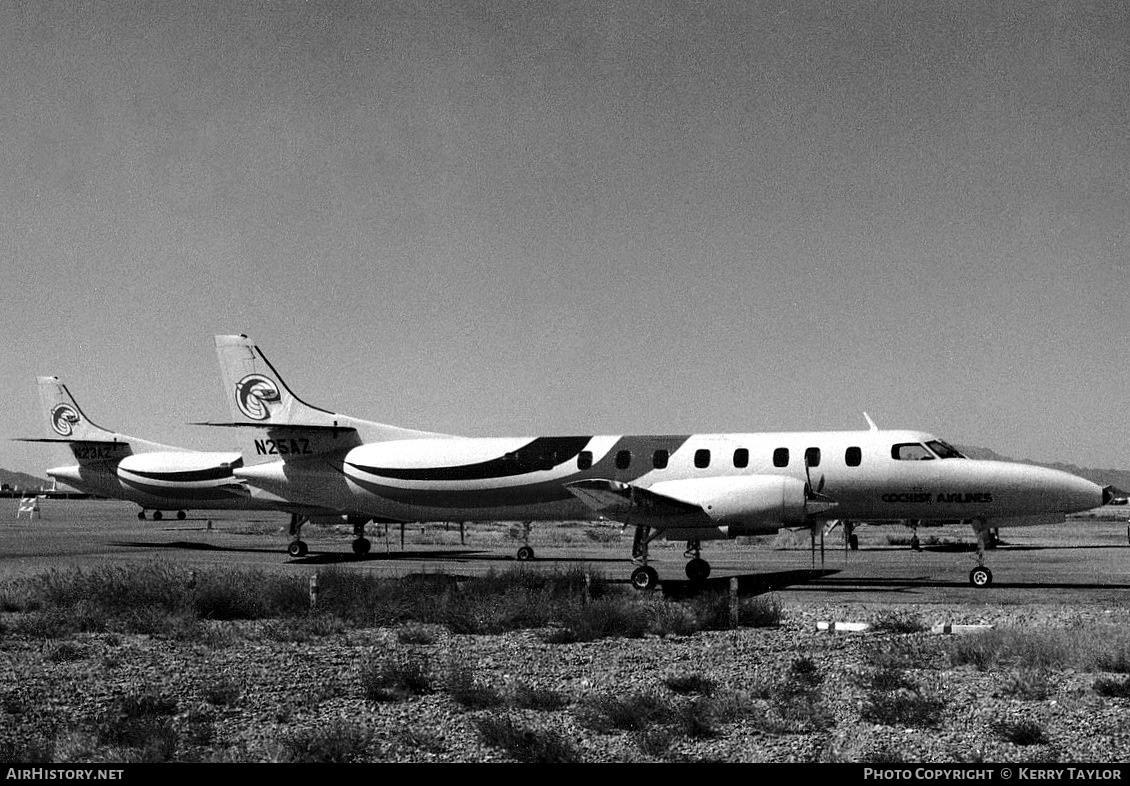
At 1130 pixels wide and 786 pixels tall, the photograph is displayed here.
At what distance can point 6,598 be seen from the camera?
16.9 meters

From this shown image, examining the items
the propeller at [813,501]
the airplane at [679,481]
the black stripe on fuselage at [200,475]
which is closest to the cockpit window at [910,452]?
the airplane at [679,481]

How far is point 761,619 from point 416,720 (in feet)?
25.3

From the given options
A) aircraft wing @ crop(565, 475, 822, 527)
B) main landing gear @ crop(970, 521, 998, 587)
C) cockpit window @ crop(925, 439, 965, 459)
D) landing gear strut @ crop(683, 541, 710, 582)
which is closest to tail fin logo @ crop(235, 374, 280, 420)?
aircraft wing @ crop(565, 475, 822, 527)

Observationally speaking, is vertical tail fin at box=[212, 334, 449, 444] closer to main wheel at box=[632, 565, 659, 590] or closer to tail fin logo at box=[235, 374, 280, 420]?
tail fin logo at box=[235, 374, 280, 420]

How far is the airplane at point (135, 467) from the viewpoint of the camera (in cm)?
4153

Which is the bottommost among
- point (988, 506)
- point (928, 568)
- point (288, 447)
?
point (928, 568)

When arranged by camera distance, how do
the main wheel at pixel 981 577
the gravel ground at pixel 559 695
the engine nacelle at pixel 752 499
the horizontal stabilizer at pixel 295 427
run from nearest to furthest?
the gravel ground at pixel 559 695 → the engine nacelle at pixel 752 499 → the main wheel at pixel 981 577 → the horizontal stabilizer at pixel 295 427

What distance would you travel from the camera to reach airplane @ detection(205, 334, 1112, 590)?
20062 millimetres

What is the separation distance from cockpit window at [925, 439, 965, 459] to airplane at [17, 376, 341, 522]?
2653cm

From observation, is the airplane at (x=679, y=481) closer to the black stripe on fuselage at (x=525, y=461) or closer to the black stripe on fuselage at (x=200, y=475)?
the black stripe on fuselage at (x=525, y=461)

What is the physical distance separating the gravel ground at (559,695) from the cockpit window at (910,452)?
23.7 ft

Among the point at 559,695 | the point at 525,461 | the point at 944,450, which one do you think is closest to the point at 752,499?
the point at 944,450

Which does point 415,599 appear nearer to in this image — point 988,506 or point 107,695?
point 107,695

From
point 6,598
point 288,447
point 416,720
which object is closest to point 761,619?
point 416,720
